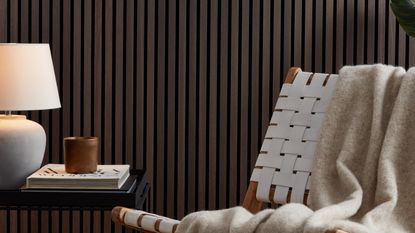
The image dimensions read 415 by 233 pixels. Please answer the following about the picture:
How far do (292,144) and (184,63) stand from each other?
3.43ft

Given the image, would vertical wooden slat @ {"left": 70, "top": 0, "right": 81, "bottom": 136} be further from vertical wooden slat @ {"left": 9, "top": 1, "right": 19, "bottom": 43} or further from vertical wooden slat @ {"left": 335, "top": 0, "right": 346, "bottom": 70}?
vertical wooden slat @ {"left": 335, "top": 0, "right": 346, "bottom": 70}

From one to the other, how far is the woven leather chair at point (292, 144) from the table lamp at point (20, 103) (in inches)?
26.4

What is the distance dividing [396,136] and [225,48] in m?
1.27

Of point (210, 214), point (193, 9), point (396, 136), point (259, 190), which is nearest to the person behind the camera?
point (210, 214)

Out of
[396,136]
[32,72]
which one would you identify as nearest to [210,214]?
[396,136]

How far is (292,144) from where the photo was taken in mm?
2305

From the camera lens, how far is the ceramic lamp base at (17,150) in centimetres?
235

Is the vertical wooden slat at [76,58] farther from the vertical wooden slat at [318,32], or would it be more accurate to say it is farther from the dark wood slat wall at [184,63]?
the vertical wooden slat at [318,32]

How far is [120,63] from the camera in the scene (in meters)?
Answer: 3.25

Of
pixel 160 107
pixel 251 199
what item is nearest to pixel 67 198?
pixel 251 199

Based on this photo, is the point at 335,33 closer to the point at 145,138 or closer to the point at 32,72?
the point at 145,138

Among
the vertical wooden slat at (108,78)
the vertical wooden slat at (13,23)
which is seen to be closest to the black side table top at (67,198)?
the vertical wooden slat at (108,78)

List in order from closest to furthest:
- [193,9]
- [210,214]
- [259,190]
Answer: [210,214] → [259,190] → [193,9]

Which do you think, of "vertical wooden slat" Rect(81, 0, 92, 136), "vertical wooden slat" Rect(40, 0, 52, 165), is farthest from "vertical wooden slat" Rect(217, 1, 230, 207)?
"vertical wooden slat" Rect(40, 0, 52, 165)
